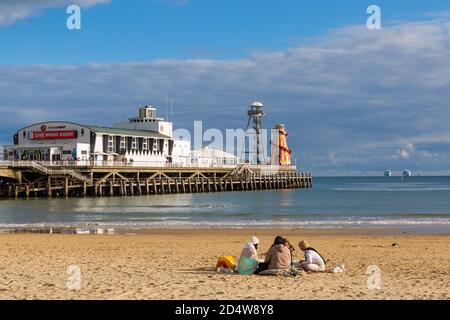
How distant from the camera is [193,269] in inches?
494

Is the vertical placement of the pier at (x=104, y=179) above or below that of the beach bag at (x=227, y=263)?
above

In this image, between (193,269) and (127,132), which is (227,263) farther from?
(127,132)

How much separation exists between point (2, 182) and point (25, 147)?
4.40 metres

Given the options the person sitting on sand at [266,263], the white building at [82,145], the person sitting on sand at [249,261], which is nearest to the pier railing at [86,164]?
the white building at [82,145]

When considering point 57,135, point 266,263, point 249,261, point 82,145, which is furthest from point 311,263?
point 57,135

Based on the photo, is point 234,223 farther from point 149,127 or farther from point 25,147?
point 149,127

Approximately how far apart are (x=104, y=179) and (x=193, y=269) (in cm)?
3967

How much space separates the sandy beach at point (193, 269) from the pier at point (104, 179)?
94.1 feet

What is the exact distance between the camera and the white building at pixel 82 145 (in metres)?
54.6

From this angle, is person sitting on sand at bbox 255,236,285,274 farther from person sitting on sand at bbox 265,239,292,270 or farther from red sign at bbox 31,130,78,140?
red sign at bbox 31,130,78,140

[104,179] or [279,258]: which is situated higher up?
[104,179]

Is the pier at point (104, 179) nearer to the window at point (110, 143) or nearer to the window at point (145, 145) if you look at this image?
the window at point (145, 145)

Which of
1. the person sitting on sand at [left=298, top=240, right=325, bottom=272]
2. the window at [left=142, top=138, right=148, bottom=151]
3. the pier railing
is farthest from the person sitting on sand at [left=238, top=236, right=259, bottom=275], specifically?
the window at [left=142, top=138, right=148, bottom=151]
